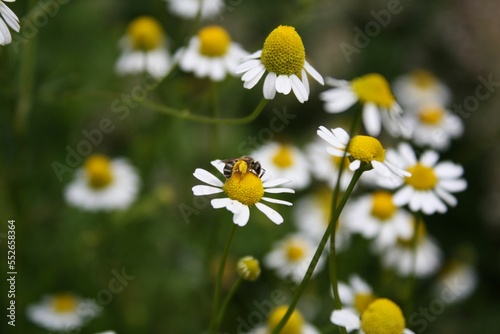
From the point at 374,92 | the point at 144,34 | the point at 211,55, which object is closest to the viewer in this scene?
the point at 374,92

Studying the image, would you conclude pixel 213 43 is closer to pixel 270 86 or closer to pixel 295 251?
pixel 295 251

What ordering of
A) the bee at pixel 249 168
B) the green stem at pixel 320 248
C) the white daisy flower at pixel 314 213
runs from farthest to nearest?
the white daisy flower at pixel 314 213 < the bee at pixel 249 168 < the green stem at pixel 320 248

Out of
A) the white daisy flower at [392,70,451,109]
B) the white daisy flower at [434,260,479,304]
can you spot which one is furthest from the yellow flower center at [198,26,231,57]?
the white daisy flower at [392,70,451,109]

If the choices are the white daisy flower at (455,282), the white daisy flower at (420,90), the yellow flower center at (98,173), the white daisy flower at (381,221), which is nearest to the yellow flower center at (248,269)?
the white daisy flower at (381,221)

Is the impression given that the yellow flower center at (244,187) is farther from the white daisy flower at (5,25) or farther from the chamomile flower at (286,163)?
the chamomile flower at (286,163)
